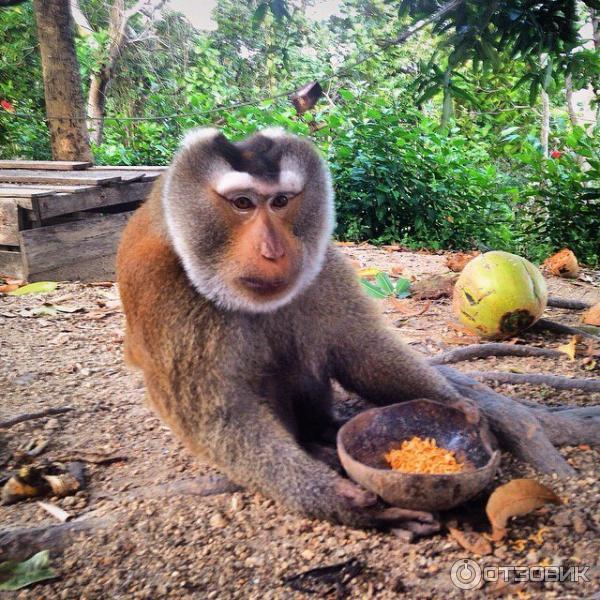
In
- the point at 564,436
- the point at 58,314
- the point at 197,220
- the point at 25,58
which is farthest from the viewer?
the point at 25,58

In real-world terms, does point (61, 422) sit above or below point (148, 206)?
below

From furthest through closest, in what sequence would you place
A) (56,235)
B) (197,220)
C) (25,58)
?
1. (25,58)
2. (56,235)
3. (197,220)

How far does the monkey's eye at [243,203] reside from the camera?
2357 mm

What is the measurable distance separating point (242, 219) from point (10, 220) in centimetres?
351

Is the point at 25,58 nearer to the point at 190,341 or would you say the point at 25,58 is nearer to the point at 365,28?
the point at 365,28

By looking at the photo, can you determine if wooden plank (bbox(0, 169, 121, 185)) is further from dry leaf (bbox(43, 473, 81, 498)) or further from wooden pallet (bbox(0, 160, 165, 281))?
dry leaf (bbox(43, 473, 81, 498))

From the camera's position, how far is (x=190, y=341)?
237cm

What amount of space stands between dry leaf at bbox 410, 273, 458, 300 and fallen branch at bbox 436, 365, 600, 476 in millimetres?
2115

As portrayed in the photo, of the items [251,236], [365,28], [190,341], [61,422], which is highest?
[365,28]

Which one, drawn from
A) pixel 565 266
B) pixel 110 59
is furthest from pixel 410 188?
pixel 110 59

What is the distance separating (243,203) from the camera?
237cm

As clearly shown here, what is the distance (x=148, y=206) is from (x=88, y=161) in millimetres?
5314

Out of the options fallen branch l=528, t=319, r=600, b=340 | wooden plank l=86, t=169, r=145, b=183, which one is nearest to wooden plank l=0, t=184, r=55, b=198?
wooden plank l=86, t=169, r=145, b=183

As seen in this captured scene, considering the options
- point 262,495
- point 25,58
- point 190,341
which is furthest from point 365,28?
point 25,58
